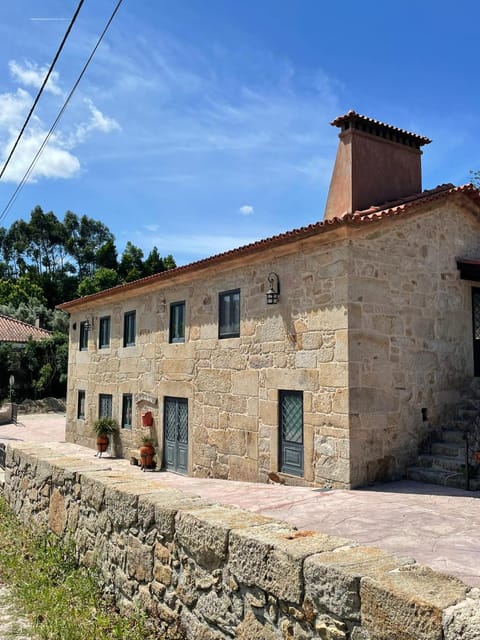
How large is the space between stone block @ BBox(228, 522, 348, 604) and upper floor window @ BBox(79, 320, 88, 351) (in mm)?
14591

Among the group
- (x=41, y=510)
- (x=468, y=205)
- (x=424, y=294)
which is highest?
(x=468, y=205)

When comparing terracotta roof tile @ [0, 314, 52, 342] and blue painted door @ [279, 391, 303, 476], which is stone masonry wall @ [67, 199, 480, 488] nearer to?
blue painted door @ [279, 391, 303, 476]

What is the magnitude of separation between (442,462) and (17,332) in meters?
29.2

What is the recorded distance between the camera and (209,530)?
3.46 metres

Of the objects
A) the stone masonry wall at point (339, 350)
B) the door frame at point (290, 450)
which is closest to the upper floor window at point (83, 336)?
the stone masonry wall at point (339, 350)

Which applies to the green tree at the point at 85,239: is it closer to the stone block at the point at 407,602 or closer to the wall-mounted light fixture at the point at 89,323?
the wall-mounted light fixture at the point at 89,323

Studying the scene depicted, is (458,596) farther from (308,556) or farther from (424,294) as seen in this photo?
(424,294)

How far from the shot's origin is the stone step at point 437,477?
25.1ft

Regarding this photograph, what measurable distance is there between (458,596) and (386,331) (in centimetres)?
627

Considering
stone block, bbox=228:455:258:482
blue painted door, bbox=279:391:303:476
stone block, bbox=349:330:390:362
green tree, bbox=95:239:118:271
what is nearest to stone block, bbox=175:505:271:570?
stone block, bbox=349:330:390:362

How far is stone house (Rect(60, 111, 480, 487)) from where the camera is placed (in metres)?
7.96

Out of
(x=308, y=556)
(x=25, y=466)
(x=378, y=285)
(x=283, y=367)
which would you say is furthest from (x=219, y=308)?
(x=308, y=556)

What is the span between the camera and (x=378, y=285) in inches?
326

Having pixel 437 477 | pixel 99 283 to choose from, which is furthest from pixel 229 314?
pixel 99 283
